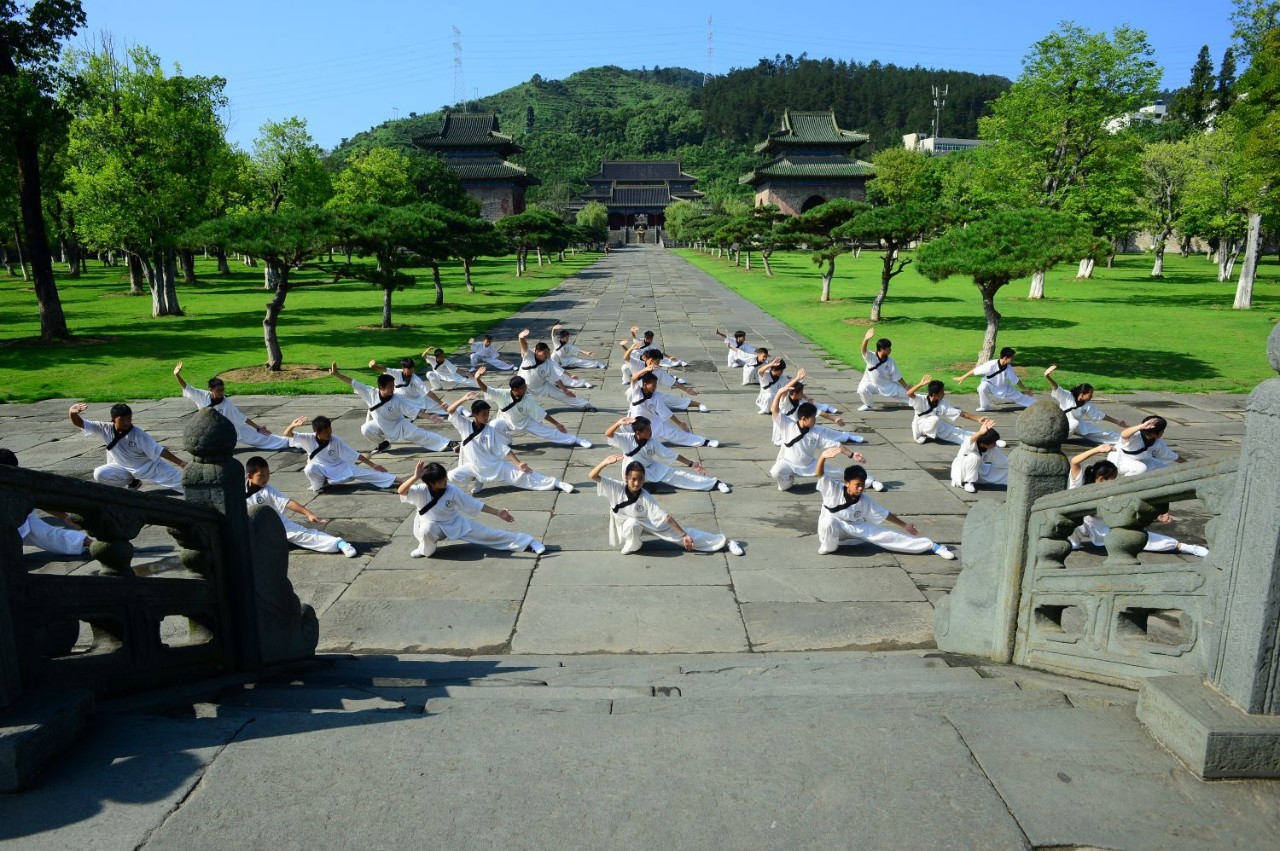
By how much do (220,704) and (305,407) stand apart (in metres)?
11.1

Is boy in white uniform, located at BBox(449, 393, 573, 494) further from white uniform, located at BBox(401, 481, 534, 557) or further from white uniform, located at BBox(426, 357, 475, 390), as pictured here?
white uniform, located at BBox(426, 357, 475, 390)

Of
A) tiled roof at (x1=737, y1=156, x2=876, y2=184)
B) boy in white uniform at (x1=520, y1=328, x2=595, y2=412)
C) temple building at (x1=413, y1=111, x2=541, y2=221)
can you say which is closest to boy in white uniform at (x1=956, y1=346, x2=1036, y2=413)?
boy in white uniform at (x1=520, y1=328, x2=595, y2=412)

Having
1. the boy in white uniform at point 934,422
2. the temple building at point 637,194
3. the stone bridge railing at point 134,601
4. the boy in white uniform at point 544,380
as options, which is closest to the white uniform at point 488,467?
the boy in white uniform at point 544,380

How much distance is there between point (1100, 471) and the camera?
23.8 feet

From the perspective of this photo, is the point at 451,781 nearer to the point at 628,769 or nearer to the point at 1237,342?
the point at 628,769

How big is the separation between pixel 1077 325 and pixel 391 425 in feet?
66.8

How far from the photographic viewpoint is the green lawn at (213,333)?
53.4 feet

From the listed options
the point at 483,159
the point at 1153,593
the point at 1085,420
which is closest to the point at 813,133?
the point at 483,159

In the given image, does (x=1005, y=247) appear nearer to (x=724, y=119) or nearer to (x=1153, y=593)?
(x=1153, y=593)

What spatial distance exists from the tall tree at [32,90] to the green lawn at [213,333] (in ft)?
8.89

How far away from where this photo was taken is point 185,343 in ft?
69.8

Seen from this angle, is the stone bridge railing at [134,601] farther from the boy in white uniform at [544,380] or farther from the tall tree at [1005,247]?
the tall tree at [1005,247]

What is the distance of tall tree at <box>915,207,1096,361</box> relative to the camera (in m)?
15.1

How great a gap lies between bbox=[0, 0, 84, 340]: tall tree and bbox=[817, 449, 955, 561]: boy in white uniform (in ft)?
68.5
